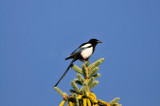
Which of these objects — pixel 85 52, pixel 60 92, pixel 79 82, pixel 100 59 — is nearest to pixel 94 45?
pixel 85 52

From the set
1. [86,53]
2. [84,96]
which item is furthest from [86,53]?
[84,96]

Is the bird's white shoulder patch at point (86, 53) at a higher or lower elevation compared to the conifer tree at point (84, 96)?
higher

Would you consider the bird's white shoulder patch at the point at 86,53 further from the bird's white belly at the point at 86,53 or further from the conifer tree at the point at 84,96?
the conifer tree at the point at 84,96

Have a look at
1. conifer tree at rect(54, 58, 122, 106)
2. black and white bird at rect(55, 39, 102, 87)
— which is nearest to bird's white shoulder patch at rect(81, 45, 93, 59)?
black and white bird at rect(55, 39, 102, 87)

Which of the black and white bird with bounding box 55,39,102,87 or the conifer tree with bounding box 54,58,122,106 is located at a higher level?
the black and white bird with bounding box 55,39,102,87

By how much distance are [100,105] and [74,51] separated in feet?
8.75

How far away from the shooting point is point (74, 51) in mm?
4848

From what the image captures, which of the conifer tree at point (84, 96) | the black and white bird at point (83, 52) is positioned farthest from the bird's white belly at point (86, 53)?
the conifer tree at point (84, 96)

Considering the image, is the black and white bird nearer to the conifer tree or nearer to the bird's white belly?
the bird's white belly

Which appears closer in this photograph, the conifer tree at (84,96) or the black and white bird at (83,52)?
the conifer tree at (84,96)

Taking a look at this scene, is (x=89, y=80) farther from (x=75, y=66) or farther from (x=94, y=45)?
(x=94, y=45)

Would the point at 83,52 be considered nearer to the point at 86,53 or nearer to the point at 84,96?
the point at 86,53

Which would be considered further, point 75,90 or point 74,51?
point 74,51

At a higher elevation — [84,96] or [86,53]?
[86,53]
